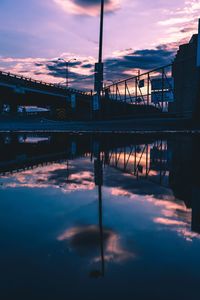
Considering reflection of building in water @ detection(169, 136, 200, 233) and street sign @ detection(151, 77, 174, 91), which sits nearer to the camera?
reflection of building in water @ detection(169, 136, 200, 233)

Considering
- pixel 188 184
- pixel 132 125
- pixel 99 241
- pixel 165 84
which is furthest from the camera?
pixel 165 84

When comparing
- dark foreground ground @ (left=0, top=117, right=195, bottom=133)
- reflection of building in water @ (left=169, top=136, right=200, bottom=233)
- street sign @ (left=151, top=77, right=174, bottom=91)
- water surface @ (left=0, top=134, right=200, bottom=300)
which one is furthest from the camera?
dark foreground ground @ (left=0, top=117, right=195, bottom=133)

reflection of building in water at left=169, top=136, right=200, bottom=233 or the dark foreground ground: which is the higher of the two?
the dark foreground ground

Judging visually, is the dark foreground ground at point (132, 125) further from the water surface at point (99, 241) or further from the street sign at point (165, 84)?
the water surface at point (99, 241)

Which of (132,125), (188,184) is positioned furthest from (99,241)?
(132,125)

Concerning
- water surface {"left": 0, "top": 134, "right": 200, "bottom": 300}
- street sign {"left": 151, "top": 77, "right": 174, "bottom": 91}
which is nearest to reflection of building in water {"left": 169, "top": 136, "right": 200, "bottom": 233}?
water surface {"left": 0, "top": 134, "right": 200, "bottom": 300}

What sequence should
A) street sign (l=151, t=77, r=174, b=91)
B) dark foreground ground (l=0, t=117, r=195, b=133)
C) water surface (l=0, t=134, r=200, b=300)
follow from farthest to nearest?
dark foreground ground (l=0, t=117, r=195, b=133) < street sign (l=151, t=77, r=174, b=91) < water surface (l=0, t=134, r=200, b=300)

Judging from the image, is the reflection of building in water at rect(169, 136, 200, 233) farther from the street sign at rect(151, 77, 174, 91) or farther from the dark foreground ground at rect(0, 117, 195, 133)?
the dark foreground ground at rect(0, 117, 195, 133)

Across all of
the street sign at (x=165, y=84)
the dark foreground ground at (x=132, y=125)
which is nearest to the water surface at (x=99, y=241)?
the street sign at (x=165, y=84)

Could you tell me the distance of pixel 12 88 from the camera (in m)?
61.2

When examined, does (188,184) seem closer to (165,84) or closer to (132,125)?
(132,125)

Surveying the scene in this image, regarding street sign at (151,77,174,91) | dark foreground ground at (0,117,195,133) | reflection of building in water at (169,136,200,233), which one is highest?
street sign at (151,77,174,91)

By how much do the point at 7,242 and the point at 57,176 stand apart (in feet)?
10.0

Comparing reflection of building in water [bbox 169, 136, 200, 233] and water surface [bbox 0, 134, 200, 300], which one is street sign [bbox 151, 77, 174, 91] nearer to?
reflection of building in water [bbox 169, 136, 200, 233]
